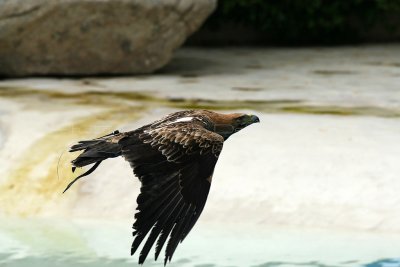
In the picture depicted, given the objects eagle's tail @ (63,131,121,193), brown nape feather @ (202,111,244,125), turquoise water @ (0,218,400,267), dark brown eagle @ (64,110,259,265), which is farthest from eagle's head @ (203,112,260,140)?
turquoise water @ (0,218,400,267)

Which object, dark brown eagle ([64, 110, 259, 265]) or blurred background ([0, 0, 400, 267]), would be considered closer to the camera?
dark brown eagle ([64, 110, 259, 265])

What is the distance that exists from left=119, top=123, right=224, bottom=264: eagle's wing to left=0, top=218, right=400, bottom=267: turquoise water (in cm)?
126

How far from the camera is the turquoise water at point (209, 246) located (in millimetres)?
4949

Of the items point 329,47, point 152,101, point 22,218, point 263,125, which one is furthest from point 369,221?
point 329,47

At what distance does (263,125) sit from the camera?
6.59 m

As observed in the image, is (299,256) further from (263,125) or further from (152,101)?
(152,101)

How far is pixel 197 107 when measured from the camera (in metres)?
7.46

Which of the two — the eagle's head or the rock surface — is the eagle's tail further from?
the rock surface

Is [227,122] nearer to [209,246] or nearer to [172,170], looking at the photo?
[172,170]

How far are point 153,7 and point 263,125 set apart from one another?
10.1 ft

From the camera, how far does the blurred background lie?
522 centimetres

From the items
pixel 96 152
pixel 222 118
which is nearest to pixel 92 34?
pixel 222 118

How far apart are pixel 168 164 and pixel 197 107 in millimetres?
3750

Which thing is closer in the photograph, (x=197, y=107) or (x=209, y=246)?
(x=209, y=246)
